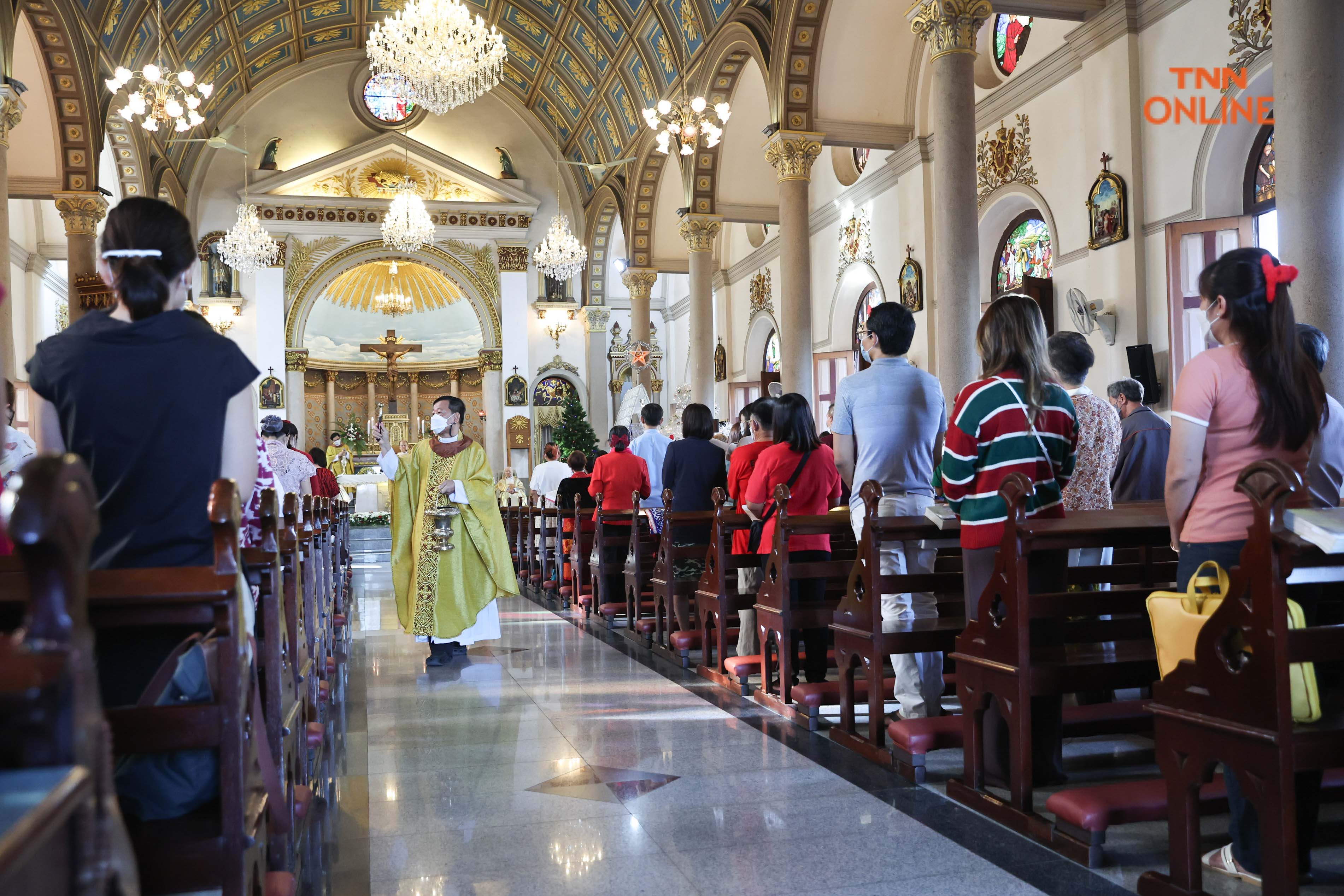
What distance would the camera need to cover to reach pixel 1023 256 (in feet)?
38.9

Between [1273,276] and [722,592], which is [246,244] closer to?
[722,592]

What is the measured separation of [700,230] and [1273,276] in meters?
13.4

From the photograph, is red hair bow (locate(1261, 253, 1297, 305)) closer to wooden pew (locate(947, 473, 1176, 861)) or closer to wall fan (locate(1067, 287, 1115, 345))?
wooden pew (locate(947, 473, 1176, 861))

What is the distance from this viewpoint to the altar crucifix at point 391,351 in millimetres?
23375

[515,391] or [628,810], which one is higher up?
[515,391]

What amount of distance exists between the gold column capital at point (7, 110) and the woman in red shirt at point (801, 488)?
343 inches

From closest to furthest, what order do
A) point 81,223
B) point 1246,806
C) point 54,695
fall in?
point 54,695
point 1246,806
point 81,223

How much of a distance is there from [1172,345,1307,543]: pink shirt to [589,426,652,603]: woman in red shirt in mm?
6033

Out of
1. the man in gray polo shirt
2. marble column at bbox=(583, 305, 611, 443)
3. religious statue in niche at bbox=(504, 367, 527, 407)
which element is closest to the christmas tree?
marble column at bbox=(583, 305, 611, 443)

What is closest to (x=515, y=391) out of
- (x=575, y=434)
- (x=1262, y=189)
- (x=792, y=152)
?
(x=575, y=434)

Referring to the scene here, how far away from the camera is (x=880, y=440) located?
185 inches

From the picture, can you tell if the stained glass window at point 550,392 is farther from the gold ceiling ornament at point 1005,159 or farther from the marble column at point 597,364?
the gold ceiling ornament at point 1005,159

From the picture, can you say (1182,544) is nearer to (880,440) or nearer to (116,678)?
(880,440)

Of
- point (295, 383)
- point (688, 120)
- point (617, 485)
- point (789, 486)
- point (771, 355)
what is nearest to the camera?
point (789, 486)
